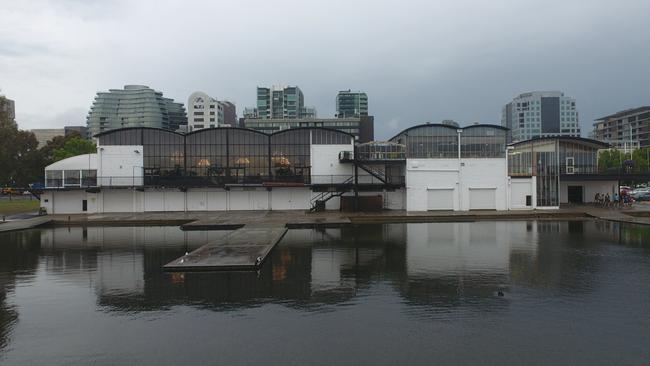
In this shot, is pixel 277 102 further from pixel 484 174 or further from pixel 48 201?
pixel 484 174

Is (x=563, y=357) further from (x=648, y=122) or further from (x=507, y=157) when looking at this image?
(x=648, y=122)

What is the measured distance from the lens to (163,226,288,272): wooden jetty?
57.9 ft

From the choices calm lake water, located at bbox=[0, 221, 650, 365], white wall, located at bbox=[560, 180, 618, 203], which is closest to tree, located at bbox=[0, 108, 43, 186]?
calm lake water, located at bbox=[0, 221, 650, 365]

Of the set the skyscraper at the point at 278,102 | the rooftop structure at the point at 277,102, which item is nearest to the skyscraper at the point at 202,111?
the rooftop structure at the point at 277,102

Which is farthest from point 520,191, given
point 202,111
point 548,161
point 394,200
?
point 202,111

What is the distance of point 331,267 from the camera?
61.0ft

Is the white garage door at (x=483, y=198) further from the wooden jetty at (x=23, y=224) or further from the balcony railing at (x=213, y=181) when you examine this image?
the wooden jetty at (x=23, y=224)

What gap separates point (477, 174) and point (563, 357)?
35.3 meters

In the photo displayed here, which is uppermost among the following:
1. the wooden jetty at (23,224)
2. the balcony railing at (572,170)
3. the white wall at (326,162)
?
the white wall at (326,162)

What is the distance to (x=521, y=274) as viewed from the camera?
55.3 ft

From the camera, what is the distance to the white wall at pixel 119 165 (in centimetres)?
4384

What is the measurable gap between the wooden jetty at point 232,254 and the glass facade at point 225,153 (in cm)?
1800

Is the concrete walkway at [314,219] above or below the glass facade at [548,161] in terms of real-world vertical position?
below

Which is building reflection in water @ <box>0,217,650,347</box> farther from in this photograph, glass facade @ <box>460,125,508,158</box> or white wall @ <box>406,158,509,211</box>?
glass facade @ <box>460,125,508,158</box>
